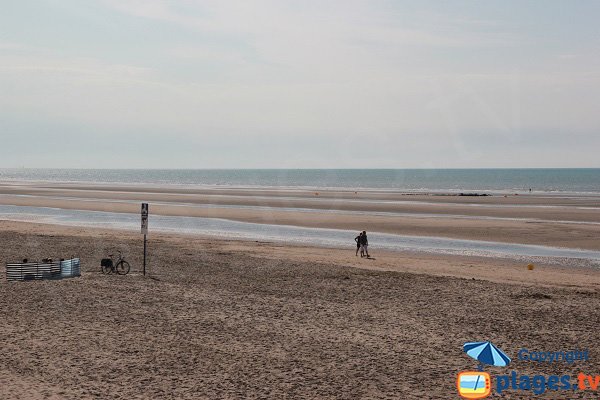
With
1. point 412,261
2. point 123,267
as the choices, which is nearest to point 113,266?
point 123,267

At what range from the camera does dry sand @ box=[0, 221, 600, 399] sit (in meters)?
13.1

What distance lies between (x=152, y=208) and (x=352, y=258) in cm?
4359

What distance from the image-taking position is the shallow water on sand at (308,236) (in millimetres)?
36344

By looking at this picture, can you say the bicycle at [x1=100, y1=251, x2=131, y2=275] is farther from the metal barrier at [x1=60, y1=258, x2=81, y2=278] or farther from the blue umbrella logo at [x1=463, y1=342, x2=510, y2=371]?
the blue umbrella logo at [x1=463, y1=342, x2=510, y2=371]

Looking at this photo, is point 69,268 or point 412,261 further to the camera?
point 412,261

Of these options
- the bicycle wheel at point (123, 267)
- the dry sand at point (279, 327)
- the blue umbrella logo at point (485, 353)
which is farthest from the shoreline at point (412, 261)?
the blue umbrella logo at point (485, 353)

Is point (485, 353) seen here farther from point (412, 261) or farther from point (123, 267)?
point (412, 261)

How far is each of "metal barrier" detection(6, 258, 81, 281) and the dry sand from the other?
0.83 meters

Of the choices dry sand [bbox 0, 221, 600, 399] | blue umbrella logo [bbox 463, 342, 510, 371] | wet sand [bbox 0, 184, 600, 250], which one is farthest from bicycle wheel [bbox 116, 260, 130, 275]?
wet sand [bbox 0, 184, 600, 250]

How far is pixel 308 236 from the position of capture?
4494 cm

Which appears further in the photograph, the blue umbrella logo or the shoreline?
the shoreline

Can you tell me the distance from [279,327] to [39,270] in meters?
12.2

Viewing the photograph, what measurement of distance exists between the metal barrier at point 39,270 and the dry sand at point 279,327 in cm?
83

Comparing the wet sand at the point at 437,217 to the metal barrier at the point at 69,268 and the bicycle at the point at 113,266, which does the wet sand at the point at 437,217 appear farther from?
the metal barrier at the point at 69,268
